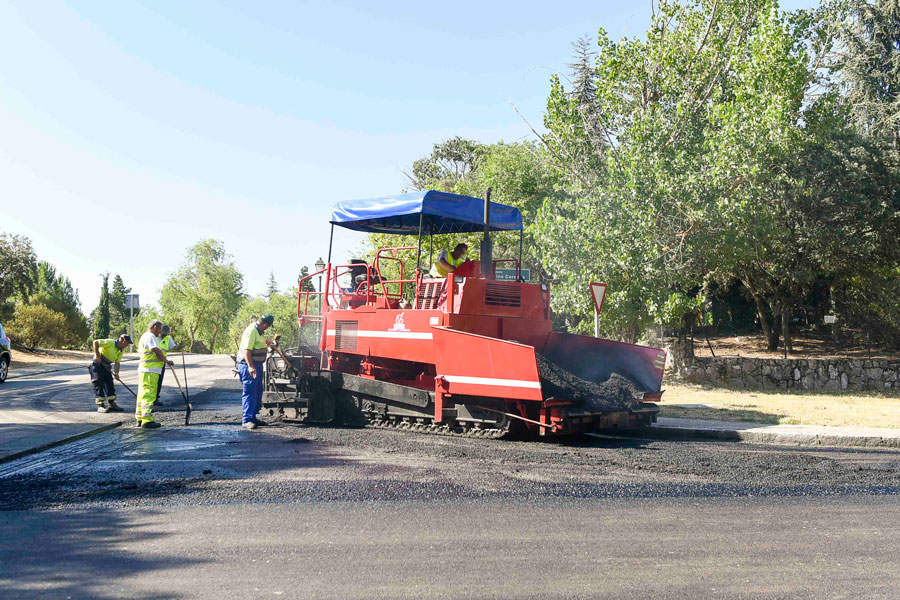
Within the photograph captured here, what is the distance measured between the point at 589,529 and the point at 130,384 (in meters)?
17.1

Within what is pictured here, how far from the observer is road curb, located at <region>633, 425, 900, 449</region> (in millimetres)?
10192

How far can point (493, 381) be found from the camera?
31.3 ft

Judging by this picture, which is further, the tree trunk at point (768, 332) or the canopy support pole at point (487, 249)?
the tree trunk at point (768, 332)

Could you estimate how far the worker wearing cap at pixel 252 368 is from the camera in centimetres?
1153

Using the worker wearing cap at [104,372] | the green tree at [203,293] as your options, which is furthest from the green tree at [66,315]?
the worker wearing cap at [104,372]

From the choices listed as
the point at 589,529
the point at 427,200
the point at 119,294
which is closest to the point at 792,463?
the point at 589,529

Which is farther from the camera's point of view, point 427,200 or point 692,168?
point 692,168

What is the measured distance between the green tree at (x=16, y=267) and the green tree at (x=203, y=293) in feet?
153

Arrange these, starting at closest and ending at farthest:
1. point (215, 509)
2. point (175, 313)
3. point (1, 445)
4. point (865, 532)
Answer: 1. point (865, 532)
2. point (215, 509)
3. point (1, 445)
4. point (175, 313)

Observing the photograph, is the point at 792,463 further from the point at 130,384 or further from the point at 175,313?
the point at 175,313

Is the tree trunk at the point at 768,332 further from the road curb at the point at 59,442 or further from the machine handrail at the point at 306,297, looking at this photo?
the road curb at the point at 59,442

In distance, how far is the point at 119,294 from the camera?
4343 inches

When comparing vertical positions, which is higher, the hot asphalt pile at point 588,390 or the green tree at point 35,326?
the green tree at point 35,326

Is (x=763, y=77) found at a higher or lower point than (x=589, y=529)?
higher
